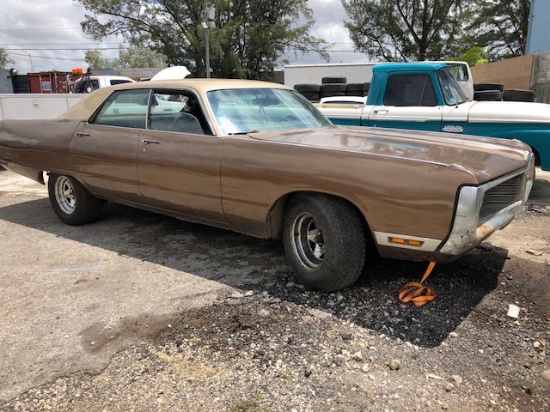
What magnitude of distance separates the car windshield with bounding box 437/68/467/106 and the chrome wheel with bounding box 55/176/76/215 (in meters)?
4.92

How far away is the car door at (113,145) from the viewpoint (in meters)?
4.46

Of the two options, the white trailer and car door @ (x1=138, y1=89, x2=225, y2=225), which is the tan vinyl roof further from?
the white trailer

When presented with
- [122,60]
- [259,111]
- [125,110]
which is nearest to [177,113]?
[259,111]

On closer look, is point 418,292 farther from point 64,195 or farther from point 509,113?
point 64,195

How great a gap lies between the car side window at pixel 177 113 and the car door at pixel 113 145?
0.13 m

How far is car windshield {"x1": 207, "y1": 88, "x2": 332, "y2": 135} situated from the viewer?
158 inches

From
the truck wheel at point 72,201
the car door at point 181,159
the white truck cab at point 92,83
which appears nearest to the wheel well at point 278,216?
the car door at point 181,159

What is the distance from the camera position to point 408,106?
22.1ft

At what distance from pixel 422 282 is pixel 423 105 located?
3.88 meters

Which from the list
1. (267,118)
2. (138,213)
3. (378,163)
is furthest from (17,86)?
(378,163)

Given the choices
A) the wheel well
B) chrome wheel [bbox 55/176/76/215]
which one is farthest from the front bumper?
chrome wheel [bbox 55/176/76/215]

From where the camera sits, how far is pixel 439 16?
3169cm

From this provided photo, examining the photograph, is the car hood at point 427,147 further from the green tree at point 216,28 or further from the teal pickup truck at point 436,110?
the green tree at point 216,28

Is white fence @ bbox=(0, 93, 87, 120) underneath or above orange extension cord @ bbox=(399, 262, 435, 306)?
above
